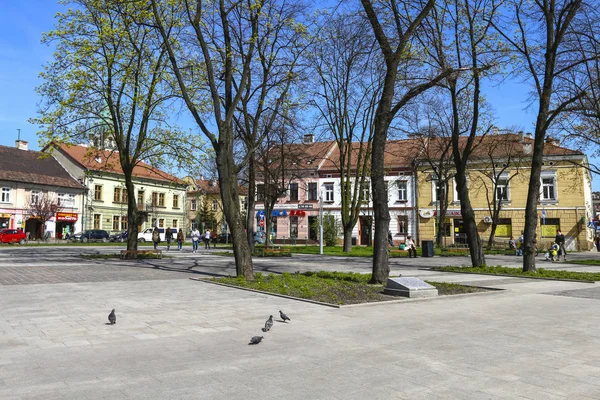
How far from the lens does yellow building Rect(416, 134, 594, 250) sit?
143 ft

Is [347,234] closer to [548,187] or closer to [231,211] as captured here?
[231,211]

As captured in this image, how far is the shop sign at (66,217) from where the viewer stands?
5494 centimetres

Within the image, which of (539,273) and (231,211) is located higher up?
(231,211)

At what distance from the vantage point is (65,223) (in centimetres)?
5666

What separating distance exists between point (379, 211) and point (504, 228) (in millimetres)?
36688

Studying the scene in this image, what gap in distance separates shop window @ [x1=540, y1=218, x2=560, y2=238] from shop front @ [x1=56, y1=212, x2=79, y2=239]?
4850cm

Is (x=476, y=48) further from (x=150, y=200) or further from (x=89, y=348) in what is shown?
(x=150, y=200)

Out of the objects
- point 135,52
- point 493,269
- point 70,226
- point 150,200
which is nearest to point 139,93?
point 135,52

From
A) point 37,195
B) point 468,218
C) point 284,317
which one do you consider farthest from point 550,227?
point 37,195

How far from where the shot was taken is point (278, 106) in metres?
19.8

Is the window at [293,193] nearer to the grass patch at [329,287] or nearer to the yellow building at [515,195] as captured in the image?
the yellow building at [515,195]

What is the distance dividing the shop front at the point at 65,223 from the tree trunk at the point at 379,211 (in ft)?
163

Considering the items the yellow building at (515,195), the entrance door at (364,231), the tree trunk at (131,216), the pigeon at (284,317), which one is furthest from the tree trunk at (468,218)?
the entrance door at (364,231)

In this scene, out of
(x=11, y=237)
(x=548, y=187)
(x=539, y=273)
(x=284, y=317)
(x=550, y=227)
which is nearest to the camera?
(x=284, y=317)
